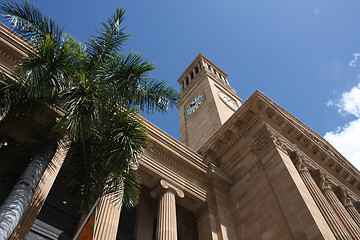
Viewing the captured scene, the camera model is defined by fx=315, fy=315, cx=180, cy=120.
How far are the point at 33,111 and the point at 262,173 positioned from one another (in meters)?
11.2

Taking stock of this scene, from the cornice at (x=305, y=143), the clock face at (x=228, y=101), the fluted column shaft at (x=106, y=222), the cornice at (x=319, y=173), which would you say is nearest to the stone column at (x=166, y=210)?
the fluted column shaft at (x=106, y=222)

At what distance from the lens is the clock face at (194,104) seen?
113 ft

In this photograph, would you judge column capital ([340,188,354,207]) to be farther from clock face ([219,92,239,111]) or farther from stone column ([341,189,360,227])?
clock face ([219,92,239,111])

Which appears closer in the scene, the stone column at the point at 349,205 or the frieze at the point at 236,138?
the stone column at the point at 349,205

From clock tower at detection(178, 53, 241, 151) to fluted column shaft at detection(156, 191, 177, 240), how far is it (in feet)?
45.4

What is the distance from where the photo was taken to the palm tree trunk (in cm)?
618

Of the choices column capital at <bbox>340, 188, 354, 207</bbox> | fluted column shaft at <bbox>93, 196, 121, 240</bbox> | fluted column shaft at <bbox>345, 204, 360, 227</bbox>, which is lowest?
fluted column shaft at <bbox>93, 196, 121, 240</bbox>

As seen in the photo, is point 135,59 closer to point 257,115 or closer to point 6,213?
point 6,213

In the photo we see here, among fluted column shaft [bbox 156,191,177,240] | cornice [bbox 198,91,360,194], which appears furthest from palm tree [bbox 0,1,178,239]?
cornice [bbox 198,91,360,194]

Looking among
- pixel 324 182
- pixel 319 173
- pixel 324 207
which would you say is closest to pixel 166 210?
pixel 324 207

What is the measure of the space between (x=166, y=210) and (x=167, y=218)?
0.44m

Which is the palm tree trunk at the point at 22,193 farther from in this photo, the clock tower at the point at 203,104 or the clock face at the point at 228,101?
the clock face at the point at 228,101

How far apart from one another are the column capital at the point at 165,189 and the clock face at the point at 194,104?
19.8m

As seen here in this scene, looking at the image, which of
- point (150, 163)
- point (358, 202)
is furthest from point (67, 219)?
point (358, 202)
